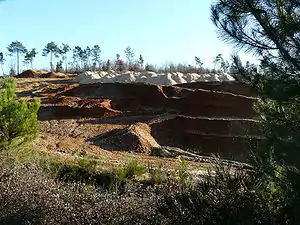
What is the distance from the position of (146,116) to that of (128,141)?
5.25 metres

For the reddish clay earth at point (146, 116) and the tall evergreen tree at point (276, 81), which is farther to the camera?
the reddish clay earth at point (146, 116)

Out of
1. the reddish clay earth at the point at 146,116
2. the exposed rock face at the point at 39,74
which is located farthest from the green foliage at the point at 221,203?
the exposed rock face at the point at 39,74

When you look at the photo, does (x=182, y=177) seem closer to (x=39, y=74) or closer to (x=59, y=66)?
(x=39, y=74)

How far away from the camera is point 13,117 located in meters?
10.9

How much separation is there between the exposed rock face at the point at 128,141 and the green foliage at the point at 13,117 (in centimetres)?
925

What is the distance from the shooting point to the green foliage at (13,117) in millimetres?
10836

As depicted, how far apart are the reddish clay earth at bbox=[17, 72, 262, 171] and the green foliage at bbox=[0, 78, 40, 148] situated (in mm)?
7322

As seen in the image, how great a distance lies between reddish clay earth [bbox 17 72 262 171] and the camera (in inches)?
840

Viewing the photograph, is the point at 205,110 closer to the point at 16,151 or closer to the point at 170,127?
the point at 170,127

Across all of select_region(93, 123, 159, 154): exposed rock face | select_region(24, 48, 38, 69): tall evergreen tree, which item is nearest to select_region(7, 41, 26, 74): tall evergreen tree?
select_region(24, 48, 38, 69): tall evergreen tree

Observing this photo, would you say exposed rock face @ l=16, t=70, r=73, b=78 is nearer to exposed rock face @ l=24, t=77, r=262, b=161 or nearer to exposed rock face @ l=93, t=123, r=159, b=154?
exposed rock face @ l=24, t=77, r=262, b=161

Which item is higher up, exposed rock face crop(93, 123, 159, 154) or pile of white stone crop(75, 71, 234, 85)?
pile of white stone crop(75, 71, 234, 85)

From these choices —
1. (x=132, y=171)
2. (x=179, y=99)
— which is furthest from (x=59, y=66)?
(x=132, y=171)

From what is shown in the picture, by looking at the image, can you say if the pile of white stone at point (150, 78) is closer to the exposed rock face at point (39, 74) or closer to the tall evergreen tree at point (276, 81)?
the exposed rock face at point (39, 74)
